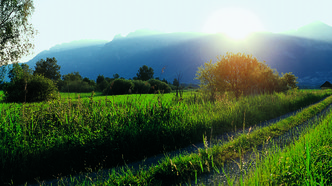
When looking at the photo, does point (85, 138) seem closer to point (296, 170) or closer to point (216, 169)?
point (216, 169)

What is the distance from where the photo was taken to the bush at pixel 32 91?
794 inches

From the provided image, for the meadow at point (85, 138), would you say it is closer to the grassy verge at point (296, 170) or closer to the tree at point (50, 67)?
the grassy verge at point (296, 170)

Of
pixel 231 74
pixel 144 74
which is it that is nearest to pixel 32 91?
pixel 231 74

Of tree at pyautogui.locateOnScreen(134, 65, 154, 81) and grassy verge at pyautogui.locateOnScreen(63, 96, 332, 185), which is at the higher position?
tree at pyautogui.locateOnScreen(134, 65, 154, 81)

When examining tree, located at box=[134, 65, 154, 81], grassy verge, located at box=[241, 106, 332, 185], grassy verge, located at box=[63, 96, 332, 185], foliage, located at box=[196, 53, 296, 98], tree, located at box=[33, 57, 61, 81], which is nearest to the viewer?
grassy verge, located at box=[241, 106, 332, 185]

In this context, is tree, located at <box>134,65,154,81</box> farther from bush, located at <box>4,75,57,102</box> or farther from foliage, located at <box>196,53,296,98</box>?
foliage, located at <box>196,53,296,98</box>

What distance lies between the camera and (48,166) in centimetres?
575

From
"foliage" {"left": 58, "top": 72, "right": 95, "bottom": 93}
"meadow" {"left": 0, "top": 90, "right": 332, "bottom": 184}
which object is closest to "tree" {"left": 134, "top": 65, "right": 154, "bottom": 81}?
"foliage" {"left": 58, "top": 72, "right": 95, "bottom": 93}

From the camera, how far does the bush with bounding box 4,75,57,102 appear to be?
66.1 feet

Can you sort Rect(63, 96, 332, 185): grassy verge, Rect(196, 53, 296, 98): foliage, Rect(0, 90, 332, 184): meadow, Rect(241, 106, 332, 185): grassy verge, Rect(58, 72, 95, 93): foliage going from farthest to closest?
Rect(58, 72, 95, 93): foliage → Rect(196, 53, 296, 98): foliage → Rect(0, 90, 332, 184): meadow → Rect(63, 96, 332, 185): grassy verge → Rect(241, 106, 332, 185): grassy verge

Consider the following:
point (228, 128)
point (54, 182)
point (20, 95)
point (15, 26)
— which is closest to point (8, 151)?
point (54, 182)

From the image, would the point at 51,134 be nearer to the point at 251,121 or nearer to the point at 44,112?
the point at 44,112

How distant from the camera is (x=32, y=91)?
20.2m

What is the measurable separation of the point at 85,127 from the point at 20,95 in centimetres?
1761
